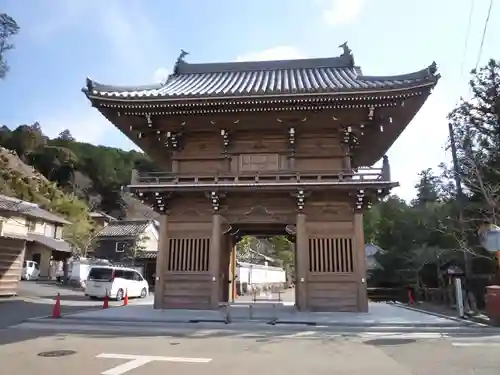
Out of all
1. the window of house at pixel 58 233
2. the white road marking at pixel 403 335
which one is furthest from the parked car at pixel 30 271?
the white road marking at pixel 403 335

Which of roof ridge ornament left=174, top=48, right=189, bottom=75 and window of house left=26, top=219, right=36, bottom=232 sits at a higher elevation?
roof ridge ornament left=174, top=48, right=189, bottom=75

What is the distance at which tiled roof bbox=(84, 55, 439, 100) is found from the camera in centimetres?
1546

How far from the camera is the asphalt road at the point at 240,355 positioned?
285 inches

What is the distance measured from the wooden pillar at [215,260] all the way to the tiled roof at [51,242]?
3252 cm

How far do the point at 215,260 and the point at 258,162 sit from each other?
4.50 metres

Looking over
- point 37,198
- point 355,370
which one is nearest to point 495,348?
point 355,370

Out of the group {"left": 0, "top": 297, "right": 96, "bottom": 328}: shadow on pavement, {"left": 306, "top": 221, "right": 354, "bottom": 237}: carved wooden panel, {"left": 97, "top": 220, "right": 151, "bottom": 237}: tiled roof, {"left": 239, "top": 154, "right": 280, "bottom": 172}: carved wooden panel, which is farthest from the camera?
{"left": 97, "top": 220, "right": 151, "bottom": 237}: tiled roof

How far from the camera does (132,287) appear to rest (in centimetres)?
2827

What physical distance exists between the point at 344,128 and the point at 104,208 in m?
77.1

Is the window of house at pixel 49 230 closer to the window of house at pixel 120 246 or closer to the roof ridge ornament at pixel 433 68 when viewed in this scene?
the window of house at pixel 120 246

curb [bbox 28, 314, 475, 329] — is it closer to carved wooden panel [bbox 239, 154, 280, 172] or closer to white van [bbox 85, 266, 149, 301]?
carved wooden panel [bbox 239, 154, 280, 172]

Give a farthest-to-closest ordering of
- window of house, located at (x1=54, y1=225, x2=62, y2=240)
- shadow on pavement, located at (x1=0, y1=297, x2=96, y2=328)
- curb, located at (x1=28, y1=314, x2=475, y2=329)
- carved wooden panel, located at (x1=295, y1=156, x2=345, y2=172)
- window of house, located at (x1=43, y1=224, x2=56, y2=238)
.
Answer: window of house, located at (x1=54, y1=225, x2=62, y2=240)
window of house, located at (x1=43, y1=224, x2=56, y2=238)
carved wooden panel, located at (x1=295, y1=156, x2=345, y2=172)
shadow on pavement, located at (x1=0, y1=297, x2=96, y2=328)
curb, located at (x1=28, y1=314, x2=475, y2=329)

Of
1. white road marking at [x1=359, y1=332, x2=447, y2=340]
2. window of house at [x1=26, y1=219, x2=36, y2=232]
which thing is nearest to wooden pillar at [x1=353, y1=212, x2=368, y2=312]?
white road marking at [x1=359, y1=332, x2=447, y2=340]

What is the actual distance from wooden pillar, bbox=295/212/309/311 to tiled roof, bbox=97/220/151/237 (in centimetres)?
3688
